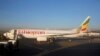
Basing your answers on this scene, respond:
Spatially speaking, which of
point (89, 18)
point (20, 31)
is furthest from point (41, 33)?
point (89, 18)

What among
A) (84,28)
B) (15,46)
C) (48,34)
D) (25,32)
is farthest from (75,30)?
(15,46)

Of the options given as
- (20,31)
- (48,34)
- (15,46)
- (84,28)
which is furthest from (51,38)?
(15,46)

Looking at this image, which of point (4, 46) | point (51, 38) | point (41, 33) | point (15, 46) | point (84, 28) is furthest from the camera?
point (84, 28)

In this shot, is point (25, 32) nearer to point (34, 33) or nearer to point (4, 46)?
point (34, 33)

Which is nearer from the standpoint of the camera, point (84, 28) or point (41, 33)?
point (41, 33)

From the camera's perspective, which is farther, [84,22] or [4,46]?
[84,22]

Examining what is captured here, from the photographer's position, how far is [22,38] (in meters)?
64.3

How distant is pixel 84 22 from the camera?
7325cm

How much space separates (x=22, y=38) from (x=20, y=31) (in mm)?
2220

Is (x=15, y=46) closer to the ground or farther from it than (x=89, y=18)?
closer to the ground

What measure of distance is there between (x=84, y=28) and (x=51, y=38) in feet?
52.3

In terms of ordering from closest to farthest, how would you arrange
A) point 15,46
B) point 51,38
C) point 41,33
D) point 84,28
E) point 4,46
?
point 4,46 < point 15,46 < point 51,38 < point 41,33 < point 84,28

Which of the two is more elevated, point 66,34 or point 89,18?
point 89,18

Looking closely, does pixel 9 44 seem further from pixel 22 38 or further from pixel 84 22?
pixel 84 22
